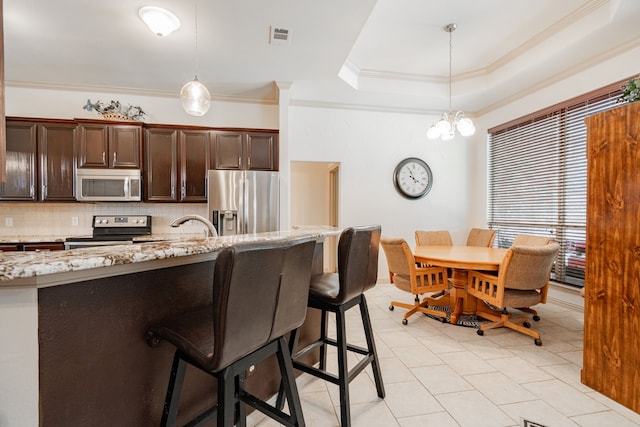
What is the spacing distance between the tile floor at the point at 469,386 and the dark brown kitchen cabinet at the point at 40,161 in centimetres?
370

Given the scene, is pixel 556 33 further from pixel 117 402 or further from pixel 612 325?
pixel 117 402

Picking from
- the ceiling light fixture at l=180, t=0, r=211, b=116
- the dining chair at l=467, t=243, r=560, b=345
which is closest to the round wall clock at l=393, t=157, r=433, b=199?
the dining chair at l=467, t=243, r=560, b=345

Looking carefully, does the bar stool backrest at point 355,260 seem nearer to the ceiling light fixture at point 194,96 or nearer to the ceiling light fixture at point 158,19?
the ceiling light fixture at point 194,96

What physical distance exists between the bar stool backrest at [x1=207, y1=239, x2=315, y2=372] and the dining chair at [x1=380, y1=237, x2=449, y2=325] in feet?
7.29

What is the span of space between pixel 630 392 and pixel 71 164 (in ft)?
17.8

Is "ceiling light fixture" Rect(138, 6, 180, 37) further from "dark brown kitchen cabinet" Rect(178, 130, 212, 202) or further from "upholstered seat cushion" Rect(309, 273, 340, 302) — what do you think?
"upholstered seat cushion" Rect(309, 273, 340, 302)

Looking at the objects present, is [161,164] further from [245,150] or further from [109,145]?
[245,150]

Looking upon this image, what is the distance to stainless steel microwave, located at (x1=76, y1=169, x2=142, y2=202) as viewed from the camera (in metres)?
3.79

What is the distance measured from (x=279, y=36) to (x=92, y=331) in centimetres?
296

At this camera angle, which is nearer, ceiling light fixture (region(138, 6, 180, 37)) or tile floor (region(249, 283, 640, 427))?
tile floor (region(249, 283, 640, 427))

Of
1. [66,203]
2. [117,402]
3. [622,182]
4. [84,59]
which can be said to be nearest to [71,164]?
[66,203]

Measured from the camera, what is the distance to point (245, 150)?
4.23 meters

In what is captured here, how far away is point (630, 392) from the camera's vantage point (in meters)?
1.88

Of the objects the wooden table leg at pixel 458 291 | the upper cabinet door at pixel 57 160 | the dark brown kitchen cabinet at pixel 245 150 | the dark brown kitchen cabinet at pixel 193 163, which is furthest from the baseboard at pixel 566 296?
the upper cabinet door at pixel 57 160
